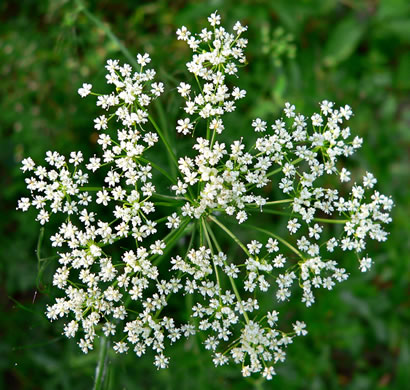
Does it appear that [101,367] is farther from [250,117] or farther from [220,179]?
[250,117]

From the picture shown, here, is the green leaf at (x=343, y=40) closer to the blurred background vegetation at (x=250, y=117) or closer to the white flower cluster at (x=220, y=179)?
the blurred background vegetation at (x=250, y=117)

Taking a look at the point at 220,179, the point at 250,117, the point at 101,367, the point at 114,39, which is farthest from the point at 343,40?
the point at 101,367

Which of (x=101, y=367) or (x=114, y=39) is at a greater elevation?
(x=114, y=39)

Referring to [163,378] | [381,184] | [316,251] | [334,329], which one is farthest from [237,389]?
[381,184]

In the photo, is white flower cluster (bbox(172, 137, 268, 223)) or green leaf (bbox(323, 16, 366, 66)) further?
green leaf (bbox(323, 16, 366, 66))

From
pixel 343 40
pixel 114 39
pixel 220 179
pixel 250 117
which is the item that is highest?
pixel 343 40

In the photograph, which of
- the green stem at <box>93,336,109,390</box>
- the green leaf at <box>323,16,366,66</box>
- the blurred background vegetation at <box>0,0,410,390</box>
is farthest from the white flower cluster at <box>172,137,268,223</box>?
the green leaf at <box>323,16,366,66</box>

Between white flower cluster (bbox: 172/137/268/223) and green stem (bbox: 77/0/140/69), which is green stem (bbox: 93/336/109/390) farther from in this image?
green stem (bbox: 77/0/140/69)
